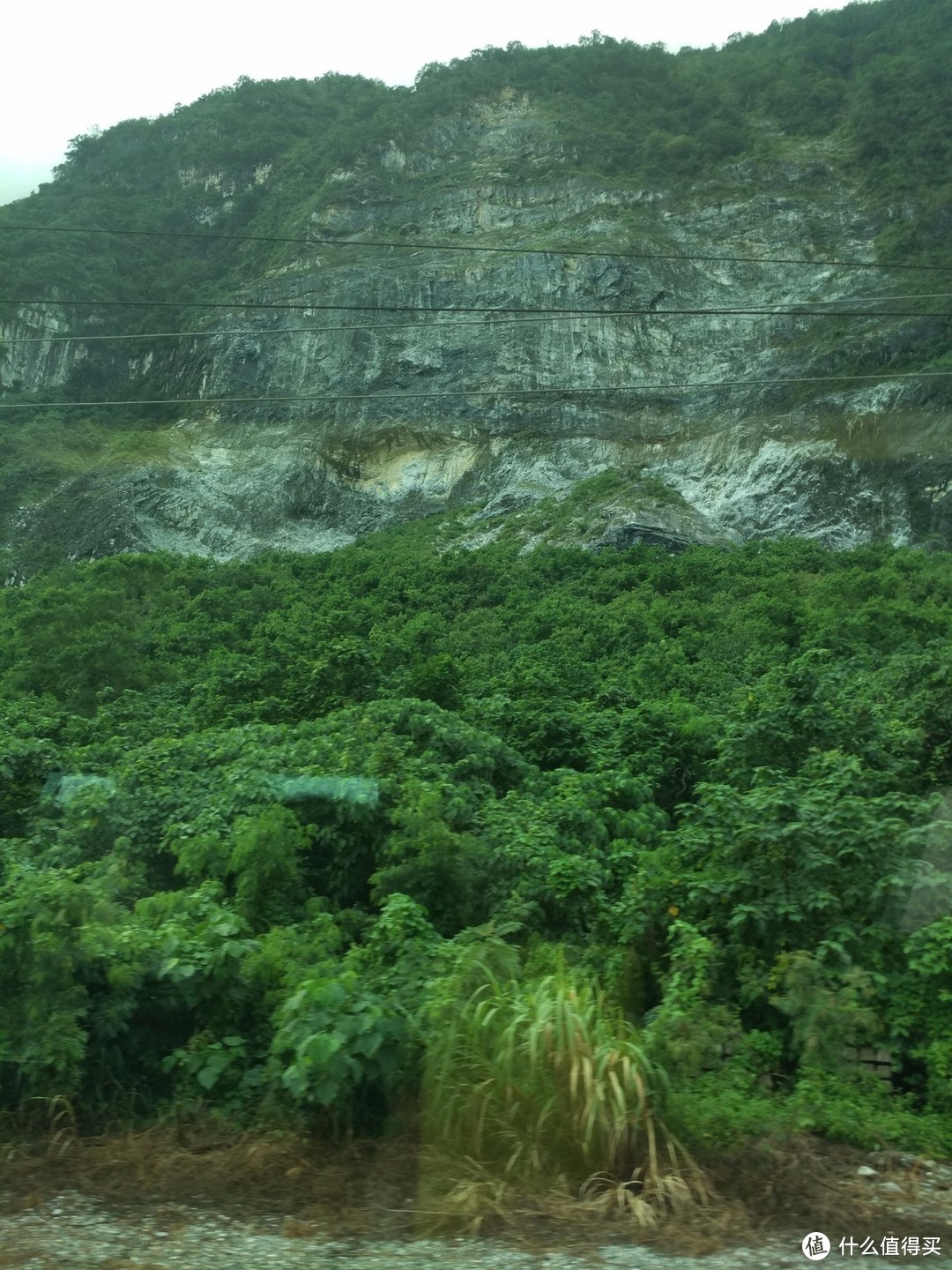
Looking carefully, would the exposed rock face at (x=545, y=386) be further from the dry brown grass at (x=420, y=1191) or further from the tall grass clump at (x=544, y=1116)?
the dry brown grass at (x=420, y=1191)

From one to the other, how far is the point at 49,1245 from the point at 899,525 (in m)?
31.6

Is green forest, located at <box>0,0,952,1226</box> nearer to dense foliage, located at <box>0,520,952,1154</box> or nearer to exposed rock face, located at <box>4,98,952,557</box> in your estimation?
dense foliage, located at <box>0,520,952,1154</box>

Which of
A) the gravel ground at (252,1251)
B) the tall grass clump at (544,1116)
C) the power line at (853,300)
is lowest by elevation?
the gravel ground at (252,1251)

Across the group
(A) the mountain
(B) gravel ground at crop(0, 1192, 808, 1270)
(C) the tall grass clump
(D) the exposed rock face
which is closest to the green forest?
(C) the tall grass clump

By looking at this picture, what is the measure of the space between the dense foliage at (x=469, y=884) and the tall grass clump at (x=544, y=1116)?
81 mm

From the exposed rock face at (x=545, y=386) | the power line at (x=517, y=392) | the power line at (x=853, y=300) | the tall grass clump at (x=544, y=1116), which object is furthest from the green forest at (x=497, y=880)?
the power line at (x=853, y=300)

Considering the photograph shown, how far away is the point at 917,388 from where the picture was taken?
34125mm

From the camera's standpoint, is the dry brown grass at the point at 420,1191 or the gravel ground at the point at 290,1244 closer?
the gravel ground at the point at 290,1244

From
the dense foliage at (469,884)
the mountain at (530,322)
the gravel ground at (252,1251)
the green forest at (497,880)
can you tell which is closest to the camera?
the gravel ground at (252,1251)

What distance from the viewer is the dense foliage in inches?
227

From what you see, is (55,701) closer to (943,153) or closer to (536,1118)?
(536,1118)

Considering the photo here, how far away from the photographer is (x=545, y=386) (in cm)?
4122

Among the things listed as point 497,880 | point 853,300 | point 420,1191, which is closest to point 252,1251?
point 420,1191

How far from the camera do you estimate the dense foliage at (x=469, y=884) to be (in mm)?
5773
